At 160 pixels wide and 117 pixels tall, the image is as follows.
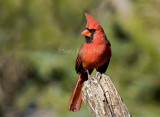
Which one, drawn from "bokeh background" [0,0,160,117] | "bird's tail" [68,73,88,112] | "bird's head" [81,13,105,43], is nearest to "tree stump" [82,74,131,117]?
"bird's tail" [68,73,88,112]

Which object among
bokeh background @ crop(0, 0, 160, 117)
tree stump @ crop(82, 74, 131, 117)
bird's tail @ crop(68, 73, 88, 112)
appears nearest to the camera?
tree stump @ crop(82, 74, 131, 117)

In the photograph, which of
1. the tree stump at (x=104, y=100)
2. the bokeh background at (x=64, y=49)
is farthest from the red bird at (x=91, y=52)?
the bokeh background at (x=64, y=49)

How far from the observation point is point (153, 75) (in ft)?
18.0

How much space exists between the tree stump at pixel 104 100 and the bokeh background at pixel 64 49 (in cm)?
222

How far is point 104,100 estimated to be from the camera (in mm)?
2572

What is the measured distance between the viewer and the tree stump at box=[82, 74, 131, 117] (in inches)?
100.0

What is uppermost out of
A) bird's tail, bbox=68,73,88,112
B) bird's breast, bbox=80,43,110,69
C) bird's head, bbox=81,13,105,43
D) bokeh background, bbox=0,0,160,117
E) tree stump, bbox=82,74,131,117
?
bokeh background, bbox=0,0,160,117

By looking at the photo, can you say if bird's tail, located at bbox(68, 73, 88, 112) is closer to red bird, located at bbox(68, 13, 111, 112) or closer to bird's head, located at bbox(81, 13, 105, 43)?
red bird, located at bbox(68, 13, 111, 112)

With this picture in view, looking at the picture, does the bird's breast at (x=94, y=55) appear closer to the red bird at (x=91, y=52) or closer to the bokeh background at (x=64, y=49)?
→ the red bird at (x=91, y=52)

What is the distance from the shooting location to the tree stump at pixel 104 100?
8.33 ft

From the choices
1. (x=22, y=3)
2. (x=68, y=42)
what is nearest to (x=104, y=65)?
(x=68, y=42)

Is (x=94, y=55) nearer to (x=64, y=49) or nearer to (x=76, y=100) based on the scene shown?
(x=76, y=100)

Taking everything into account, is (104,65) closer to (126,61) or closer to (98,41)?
(98,41)

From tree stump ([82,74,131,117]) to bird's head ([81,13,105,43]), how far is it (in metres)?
0.62
